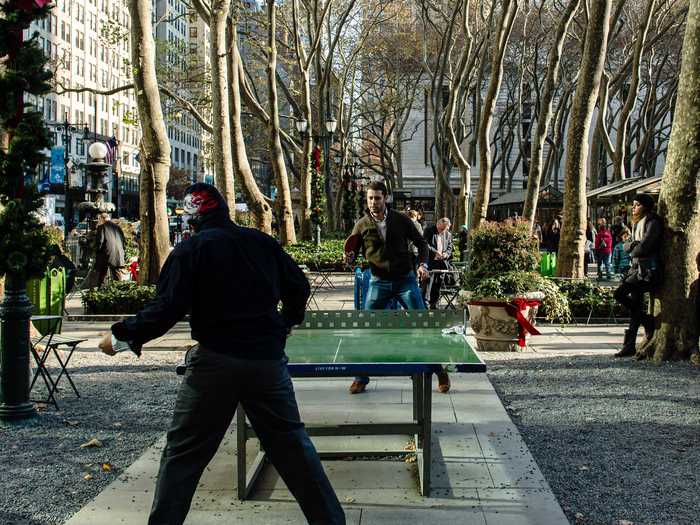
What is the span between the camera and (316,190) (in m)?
34.5

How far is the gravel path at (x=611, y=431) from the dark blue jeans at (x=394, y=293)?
4.14ft

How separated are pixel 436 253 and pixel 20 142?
9.45 m

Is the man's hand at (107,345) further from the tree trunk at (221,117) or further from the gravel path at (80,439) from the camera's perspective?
the tree trunk at (221,117)

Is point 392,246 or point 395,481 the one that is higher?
point 392,246

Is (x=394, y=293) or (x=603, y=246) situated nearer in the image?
(x=394, y=293)

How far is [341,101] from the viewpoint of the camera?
43125 mm

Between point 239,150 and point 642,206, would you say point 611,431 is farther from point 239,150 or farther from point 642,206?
point 239,150

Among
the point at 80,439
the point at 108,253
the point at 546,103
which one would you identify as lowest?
the point at 80,439

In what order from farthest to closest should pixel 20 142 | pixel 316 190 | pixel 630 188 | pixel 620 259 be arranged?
pixel 316 190 → pixel 620 259 → pixel 630 188 → pixel 20 142

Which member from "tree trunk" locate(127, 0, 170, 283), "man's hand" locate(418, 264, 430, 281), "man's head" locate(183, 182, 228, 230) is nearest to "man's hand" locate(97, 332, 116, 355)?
"man's head" locate(183, 182, 228, 230)

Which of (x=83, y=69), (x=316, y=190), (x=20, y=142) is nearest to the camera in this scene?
(x=20, y=142)

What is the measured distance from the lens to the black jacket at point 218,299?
4.45 meters

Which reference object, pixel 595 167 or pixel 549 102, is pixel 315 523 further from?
pixel 595 167

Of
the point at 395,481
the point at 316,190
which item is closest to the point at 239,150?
the point at 316,190
